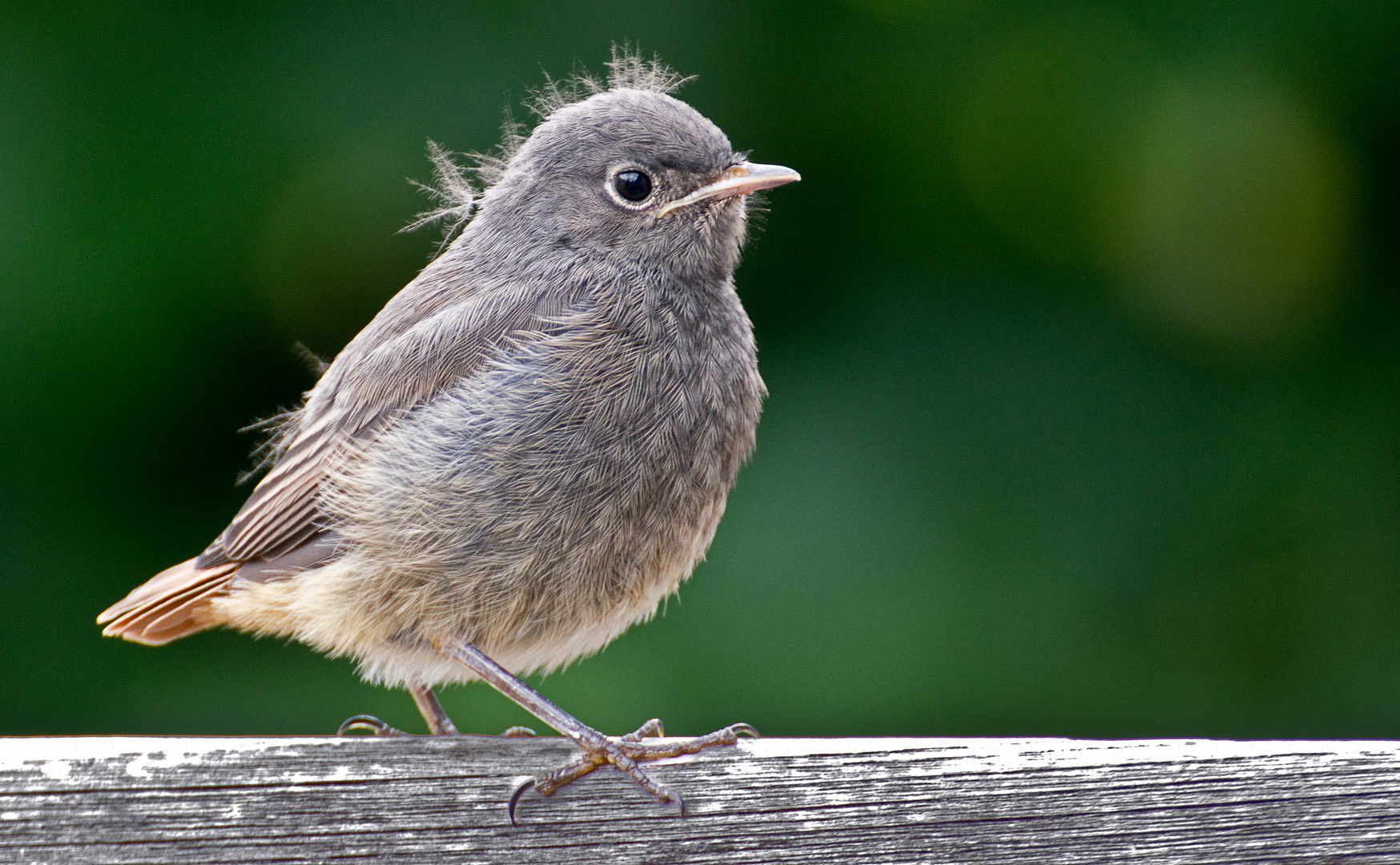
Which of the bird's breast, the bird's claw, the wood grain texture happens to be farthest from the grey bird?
the wood grain texture

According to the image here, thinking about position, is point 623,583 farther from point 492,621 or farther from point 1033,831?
point 1033,831

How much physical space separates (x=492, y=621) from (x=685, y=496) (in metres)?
0.48

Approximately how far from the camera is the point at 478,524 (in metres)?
2.55

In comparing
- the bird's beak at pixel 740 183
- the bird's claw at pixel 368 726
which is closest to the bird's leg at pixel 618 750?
the bird's claw at pixel 368 726

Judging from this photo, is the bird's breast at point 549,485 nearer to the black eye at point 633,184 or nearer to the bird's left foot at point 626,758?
the black eye at point 633,184

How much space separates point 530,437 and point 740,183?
0.75m

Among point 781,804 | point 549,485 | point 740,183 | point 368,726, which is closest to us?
point 781,804

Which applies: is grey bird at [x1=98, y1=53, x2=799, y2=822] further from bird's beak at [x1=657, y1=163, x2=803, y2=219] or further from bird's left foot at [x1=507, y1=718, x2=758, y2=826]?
bird's left foot at [x1=507, y1=718, x2=758, y2=826]

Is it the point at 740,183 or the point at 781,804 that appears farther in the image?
the point at 740,183

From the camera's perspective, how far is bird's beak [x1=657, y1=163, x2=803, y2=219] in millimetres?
2775

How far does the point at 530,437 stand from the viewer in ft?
8.38

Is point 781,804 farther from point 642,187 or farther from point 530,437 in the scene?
point 642,187

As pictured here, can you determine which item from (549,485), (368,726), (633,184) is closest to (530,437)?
(549,485)

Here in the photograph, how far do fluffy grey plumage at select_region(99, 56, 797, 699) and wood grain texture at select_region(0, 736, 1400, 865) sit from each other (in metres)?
0.65
